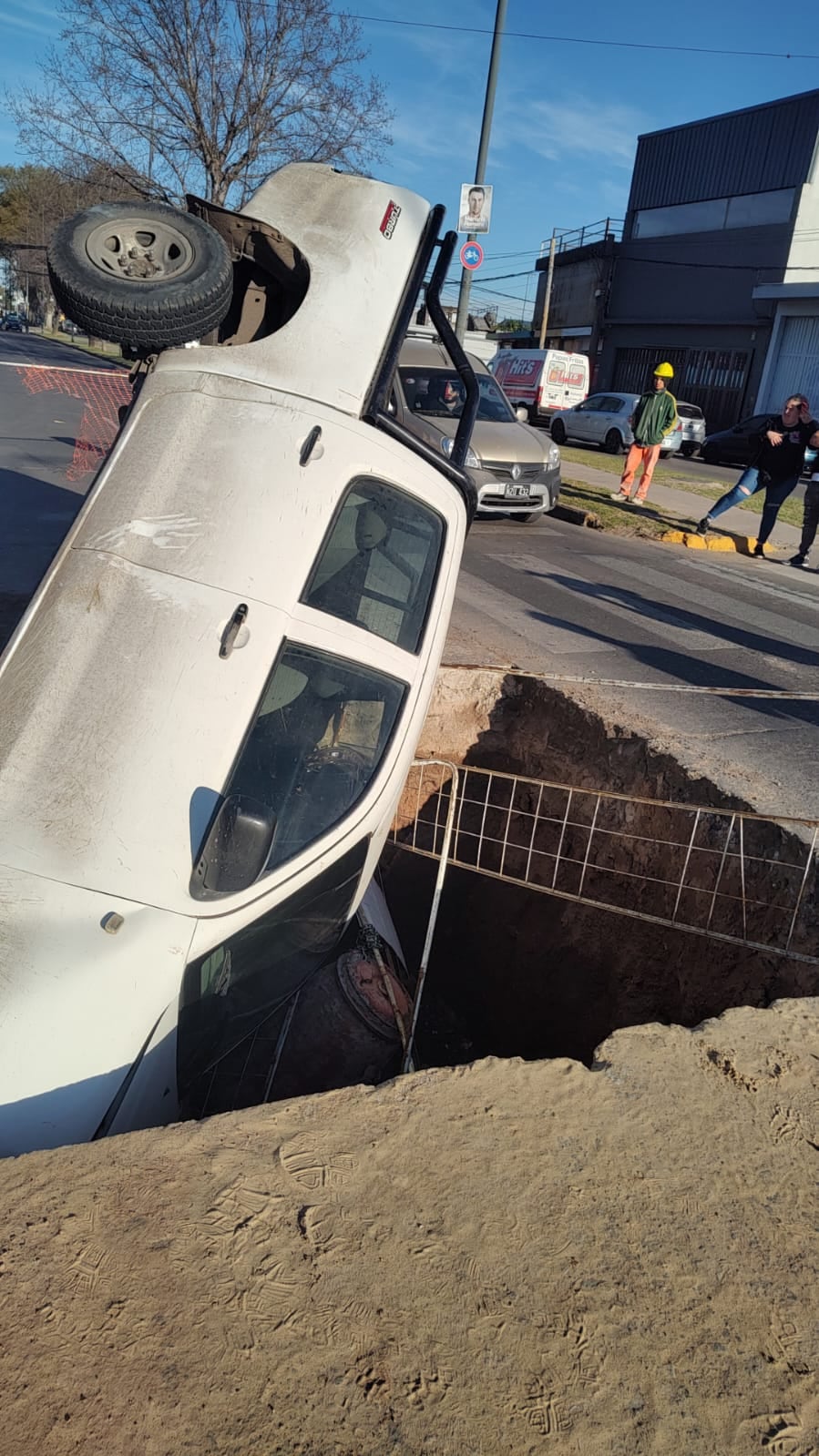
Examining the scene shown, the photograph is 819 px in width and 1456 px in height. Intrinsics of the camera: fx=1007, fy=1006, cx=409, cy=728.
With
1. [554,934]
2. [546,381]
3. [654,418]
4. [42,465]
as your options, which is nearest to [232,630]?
[554,934]

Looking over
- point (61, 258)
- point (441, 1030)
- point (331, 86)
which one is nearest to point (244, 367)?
point (61, 258)

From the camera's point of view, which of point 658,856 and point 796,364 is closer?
point 658,856

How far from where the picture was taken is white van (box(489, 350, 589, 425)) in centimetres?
3064

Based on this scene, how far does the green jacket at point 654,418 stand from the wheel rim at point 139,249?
36.0 ft

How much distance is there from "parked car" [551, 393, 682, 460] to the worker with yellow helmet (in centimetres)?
936

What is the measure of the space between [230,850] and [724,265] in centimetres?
3669

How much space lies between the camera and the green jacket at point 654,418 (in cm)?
A: 1369

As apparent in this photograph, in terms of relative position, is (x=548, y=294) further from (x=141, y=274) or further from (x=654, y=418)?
(x=141, y=274)

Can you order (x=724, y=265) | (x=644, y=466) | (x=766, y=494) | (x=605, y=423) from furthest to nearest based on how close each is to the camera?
(x=724, y=265) < (x=605, y=423) < (x=644, y=466) < (x=766, y=494)

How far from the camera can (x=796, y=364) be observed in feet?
101

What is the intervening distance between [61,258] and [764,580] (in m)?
9.33

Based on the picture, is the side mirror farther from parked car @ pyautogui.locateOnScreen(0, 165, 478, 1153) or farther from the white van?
the white van

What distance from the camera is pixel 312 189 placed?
13.3 feet

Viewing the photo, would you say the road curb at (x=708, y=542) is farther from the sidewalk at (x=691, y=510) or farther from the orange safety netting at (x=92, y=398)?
the orange safety netting at (x=92, y=398)
